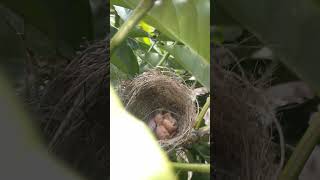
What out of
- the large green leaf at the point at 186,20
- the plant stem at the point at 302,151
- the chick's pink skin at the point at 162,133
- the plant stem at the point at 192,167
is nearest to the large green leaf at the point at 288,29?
the plant stem at the point at 302,151

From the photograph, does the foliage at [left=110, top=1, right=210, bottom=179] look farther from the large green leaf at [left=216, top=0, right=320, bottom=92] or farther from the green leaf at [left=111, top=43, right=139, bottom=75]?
the large green leaf at [left=216, top=0, right=320, bottom=92]

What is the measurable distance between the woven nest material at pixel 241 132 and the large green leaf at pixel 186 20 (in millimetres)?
169

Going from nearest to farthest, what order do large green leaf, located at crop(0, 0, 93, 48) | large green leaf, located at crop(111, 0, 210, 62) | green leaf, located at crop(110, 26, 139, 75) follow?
large green leaf, located at crop(0, 0, 93, 48), large green leaf, located at crop(111, 0, 210, 62), green leaf, located at crop(110, 26, 139, 75)

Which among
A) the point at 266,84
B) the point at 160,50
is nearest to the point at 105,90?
the point at 266,84

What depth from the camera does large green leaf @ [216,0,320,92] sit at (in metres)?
0.52

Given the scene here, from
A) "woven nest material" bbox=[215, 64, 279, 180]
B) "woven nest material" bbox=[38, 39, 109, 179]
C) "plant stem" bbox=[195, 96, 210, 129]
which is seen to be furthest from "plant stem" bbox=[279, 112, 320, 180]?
"plant stem" bbox=[195, 96, 210, 129]

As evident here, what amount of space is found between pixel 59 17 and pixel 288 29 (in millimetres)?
287

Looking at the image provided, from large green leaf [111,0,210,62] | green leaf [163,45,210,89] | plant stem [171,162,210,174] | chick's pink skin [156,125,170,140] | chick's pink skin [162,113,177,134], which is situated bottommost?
plant stem [171,162,210,174]

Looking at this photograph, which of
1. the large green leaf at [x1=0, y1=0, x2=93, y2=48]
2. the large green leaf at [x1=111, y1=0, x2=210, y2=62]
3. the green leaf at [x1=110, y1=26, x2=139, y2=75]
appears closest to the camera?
the large green leaf at [x1=0, y1=0, x2=93, y2=48]

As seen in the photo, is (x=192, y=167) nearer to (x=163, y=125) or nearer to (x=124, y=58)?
(x=163, y=125)

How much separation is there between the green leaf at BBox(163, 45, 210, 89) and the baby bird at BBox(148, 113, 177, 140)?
0.48 feet

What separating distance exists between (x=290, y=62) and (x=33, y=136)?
0.33 m

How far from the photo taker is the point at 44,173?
0.49 metres

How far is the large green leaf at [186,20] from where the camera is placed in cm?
71
